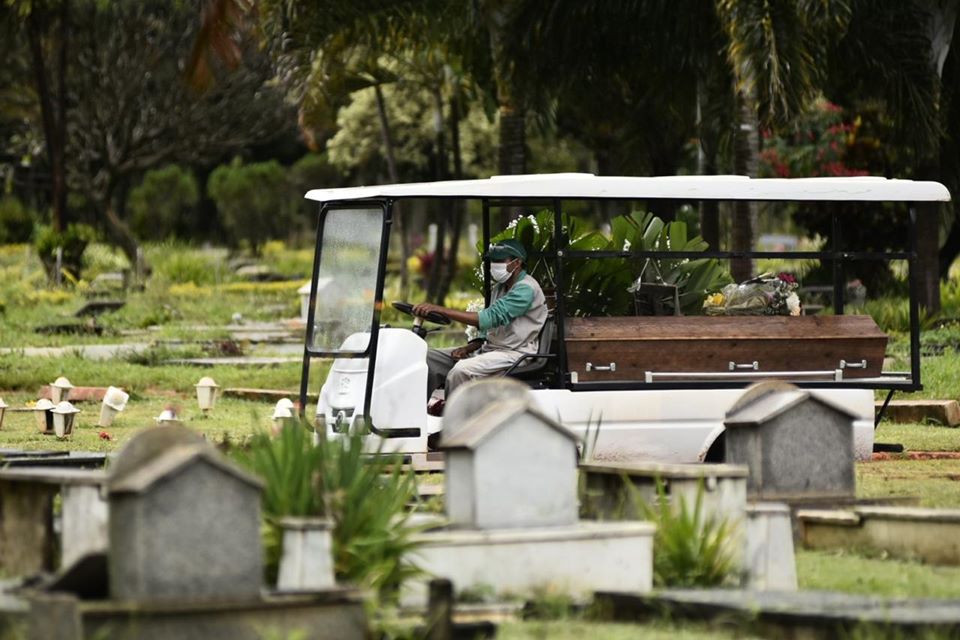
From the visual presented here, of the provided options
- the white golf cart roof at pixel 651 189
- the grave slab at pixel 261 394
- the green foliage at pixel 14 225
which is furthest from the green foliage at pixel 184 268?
the white golf cart roof at pixel 651 189

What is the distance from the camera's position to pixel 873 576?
826 cm

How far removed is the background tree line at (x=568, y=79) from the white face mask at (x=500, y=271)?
7.78 meters

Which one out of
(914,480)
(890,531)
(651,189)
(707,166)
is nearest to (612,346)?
(651,189)

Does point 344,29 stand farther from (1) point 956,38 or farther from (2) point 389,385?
(2) point 389,385

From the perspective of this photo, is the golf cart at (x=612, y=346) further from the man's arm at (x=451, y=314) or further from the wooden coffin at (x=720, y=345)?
the man's arm at (x=451, y=314)

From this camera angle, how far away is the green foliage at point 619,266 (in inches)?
495

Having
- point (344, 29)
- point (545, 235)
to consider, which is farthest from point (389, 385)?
point (344, 29)

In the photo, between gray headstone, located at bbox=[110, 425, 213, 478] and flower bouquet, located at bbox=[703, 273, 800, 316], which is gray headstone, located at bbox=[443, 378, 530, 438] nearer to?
gray headstone, located at bbox=[110, 425, 213, 478]

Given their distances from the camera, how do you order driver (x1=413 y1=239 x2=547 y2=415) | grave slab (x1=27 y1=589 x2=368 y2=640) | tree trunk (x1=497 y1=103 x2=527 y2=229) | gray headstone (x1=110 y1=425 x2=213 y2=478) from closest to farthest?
1. grave slab (x1=27 y1=589 x2=368 y2=640)
2. gray headstone (x1=110 y1=425 x2=213 y2=478)
3. driver (x1=413 y1=239 x2=547 y2=415)
4. tree trunk (x1=497 y1=103 x2=527 y2=229)

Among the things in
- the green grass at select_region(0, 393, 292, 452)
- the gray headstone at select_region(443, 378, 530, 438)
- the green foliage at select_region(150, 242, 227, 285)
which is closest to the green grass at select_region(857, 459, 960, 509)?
the gray headstone at select_region(443, 378, 530, 438)

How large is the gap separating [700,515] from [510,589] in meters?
1.08

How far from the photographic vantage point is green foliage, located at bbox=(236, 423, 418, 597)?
7.37 meters

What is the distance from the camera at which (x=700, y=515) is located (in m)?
8.38

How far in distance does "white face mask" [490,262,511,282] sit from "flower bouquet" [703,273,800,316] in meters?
1.54
